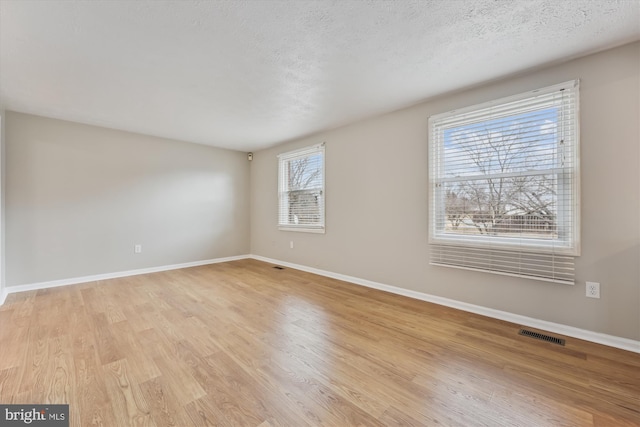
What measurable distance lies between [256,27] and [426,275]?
9.40 feet

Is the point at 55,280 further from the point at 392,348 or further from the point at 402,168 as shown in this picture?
the point at 402,168

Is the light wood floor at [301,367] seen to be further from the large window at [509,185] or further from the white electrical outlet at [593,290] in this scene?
the large window at [509,185]

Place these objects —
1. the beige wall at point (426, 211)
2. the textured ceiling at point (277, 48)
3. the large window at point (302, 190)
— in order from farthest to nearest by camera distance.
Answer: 1. the large window at point (302, 190)
2. the beige wall at point (426, 211)
3. the textured ceiling at point (277, 48)

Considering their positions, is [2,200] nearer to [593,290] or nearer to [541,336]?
[541,336]

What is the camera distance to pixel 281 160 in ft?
16.5

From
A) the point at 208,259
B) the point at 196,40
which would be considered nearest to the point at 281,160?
the point at 208,259

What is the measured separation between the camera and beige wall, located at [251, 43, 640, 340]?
6.55ft

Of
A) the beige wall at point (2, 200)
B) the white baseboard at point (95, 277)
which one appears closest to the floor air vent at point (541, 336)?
the white baseboard at point (95, 277)

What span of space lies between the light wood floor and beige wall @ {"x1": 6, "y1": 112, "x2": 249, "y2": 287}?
3.12 ft

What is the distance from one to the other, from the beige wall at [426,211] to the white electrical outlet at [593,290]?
4 centimetres

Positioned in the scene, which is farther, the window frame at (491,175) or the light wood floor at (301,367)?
the window frame at (491,175)

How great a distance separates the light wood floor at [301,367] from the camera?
4.49 feet

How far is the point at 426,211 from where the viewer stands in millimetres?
3035

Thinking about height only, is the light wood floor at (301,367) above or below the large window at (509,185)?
below
